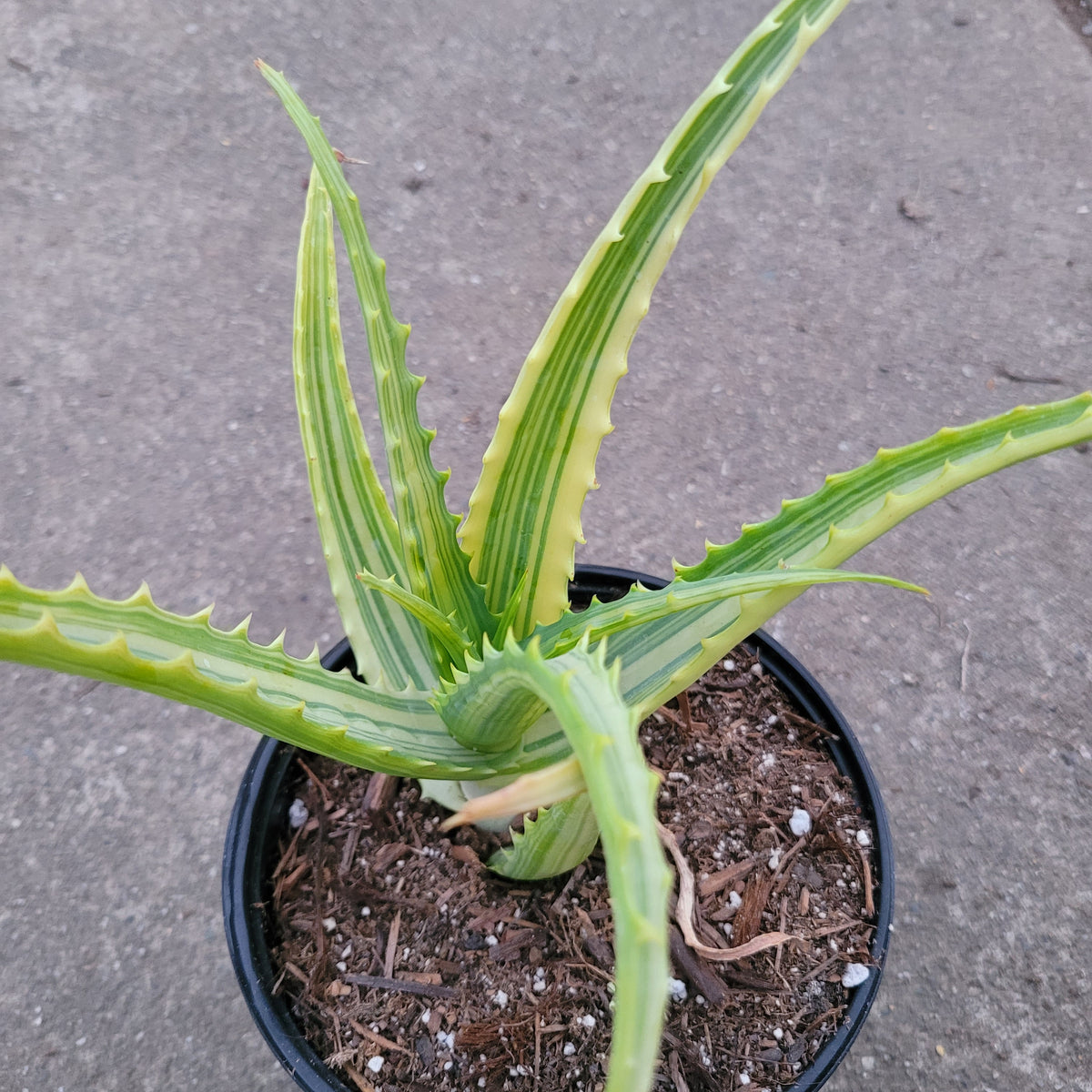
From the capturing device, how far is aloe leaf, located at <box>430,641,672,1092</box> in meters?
0.24

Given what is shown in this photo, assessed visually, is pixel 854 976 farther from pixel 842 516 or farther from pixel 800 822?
pixel 842 516

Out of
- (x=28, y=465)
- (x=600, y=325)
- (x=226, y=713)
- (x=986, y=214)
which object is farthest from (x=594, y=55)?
(x=226, y=713)

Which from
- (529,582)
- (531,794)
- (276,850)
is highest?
(531,794)

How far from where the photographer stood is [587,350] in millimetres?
469

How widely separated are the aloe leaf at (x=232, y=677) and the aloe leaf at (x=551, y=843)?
0.05 meters

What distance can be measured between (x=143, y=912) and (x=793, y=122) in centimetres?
146

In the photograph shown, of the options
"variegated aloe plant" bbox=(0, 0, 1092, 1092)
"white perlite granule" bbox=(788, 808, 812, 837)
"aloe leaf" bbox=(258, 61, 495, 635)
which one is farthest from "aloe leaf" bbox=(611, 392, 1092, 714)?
"white perlite granule" bbox=(788, 808, 812, 837)

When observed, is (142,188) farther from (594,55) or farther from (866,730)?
(866,730)

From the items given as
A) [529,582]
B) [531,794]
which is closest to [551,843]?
[529,582]

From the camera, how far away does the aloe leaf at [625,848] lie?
0.77ft

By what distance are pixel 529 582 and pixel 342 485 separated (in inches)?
5.1

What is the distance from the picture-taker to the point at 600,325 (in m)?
0.46

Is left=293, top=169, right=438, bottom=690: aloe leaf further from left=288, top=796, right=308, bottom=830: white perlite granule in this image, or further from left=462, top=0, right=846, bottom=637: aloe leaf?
left=288, top=796, right=308, bottom=830: white perlite granule

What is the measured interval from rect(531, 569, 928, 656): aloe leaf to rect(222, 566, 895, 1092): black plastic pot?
0.23m
